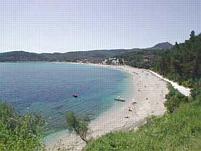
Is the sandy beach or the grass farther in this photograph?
the sandy beach

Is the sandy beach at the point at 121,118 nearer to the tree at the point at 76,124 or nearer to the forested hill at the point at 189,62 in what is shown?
the tree at the point at 76,124

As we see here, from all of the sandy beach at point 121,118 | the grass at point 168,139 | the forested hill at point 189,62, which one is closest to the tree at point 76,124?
the sandy beach at point 121,118

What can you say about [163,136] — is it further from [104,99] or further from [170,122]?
[104,99]

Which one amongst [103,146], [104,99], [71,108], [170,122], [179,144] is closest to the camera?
[179,144]

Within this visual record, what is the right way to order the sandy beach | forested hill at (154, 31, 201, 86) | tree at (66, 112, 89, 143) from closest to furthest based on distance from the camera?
tree at (66, 112, 89, 143) → the sandy beach → forested hill at (154, 31, 201, 86)

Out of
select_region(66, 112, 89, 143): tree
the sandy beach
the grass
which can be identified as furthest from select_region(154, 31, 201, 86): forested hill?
the grass

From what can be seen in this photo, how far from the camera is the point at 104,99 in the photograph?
99.2 meters

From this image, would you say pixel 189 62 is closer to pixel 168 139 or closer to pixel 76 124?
pixel 76 124

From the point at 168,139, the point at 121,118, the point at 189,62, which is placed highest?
the point at 189,62

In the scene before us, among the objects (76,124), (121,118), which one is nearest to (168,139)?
(76,124)

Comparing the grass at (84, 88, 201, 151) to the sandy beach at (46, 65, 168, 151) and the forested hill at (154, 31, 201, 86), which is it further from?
the forested hill at (154, 31, 201, 86)

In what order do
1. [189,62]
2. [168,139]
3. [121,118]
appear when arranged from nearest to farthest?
[168,139] → [121,118] → [189,62]

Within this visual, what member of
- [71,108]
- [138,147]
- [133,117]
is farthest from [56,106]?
[138,147]

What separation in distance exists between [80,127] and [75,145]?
2.56 m
